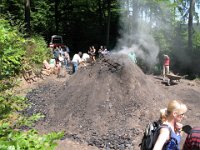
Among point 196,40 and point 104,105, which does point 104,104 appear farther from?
point 196,40

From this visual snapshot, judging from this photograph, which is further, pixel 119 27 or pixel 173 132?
pixel 119 27

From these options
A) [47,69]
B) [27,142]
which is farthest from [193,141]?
[47,69]

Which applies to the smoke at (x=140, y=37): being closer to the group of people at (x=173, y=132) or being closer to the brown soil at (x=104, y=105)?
the brown soil at (x=104, y=105)

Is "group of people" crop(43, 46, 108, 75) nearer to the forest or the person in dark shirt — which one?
the forest

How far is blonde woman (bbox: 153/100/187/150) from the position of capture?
407 cm

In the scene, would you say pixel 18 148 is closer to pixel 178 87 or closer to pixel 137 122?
pixel 137 122

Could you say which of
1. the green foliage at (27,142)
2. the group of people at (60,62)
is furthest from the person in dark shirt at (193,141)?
the group of people at (60,62)

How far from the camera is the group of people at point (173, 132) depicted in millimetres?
4094

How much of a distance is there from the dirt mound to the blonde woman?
8902 millimetres

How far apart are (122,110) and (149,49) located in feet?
54.0

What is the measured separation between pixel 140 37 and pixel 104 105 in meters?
15.7

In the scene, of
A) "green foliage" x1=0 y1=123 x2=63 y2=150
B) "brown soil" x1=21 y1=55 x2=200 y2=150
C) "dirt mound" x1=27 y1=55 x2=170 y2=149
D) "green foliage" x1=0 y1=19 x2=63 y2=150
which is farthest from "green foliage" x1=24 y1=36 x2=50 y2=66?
"green foliage" x1=0 y1=123 x2=63 y2=150

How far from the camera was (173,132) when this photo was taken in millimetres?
4215

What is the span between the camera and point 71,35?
138ft
